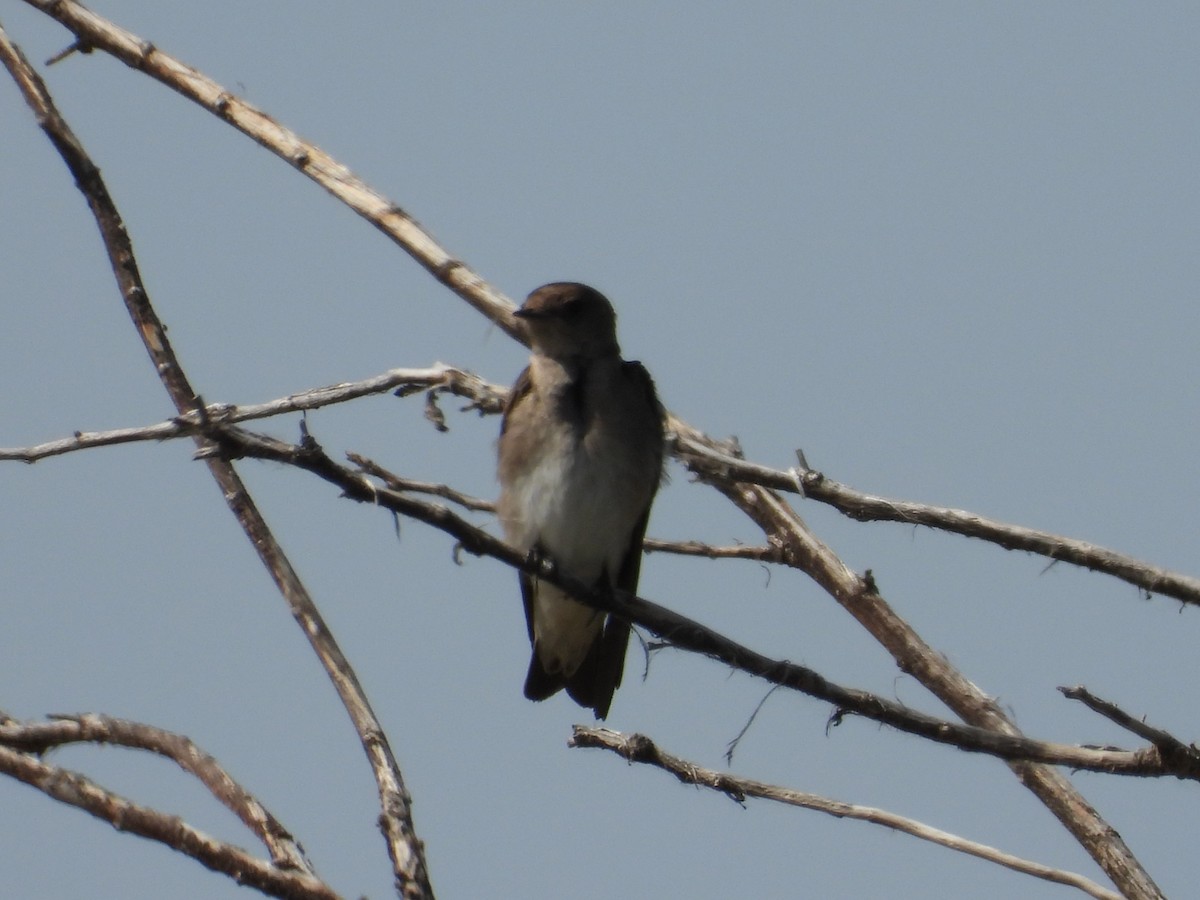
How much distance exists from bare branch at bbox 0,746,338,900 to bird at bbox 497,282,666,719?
310cm

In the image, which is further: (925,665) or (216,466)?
(925,665)

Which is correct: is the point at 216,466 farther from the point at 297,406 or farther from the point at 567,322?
the point at 567,322

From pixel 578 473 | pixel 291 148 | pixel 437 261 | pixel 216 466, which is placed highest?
pixel 291 148

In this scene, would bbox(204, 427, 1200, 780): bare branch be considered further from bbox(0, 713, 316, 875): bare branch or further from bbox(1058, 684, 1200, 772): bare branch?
bbox(0, 713, 316, 875): bare branch

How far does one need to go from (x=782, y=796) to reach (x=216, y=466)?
2.27 m

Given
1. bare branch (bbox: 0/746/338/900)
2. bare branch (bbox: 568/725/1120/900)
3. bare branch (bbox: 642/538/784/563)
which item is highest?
bare branch (bbox: 642/538/784/563)

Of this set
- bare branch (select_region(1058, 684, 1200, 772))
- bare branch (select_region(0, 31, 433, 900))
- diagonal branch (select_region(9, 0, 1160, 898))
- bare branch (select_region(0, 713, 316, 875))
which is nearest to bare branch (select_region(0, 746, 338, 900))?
bare branch (select_region(0, 713, 316, 875))

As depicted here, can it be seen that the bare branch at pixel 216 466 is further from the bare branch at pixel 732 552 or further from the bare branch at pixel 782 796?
the bare branch at pixel 732 552

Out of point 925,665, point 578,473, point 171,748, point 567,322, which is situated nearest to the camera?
point 171,748

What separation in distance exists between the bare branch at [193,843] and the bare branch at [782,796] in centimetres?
168

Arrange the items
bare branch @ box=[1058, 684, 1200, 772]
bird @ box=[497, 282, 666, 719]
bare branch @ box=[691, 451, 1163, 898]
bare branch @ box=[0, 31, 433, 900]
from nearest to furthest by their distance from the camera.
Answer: bare branch @ box=[1058, 684, 1200, 772] → bare branch @ box=[0, 31, 433, 900] → bare branch @ box=[691, 451, 1163, 898] → bird @ box=[497, 282, 666, 719]

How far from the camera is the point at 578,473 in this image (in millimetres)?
7402

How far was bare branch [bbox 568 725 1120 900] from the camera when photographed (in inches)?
223

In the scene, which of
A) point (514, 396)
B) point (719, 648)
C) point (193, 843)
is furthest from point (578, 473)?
point (193, 843)
